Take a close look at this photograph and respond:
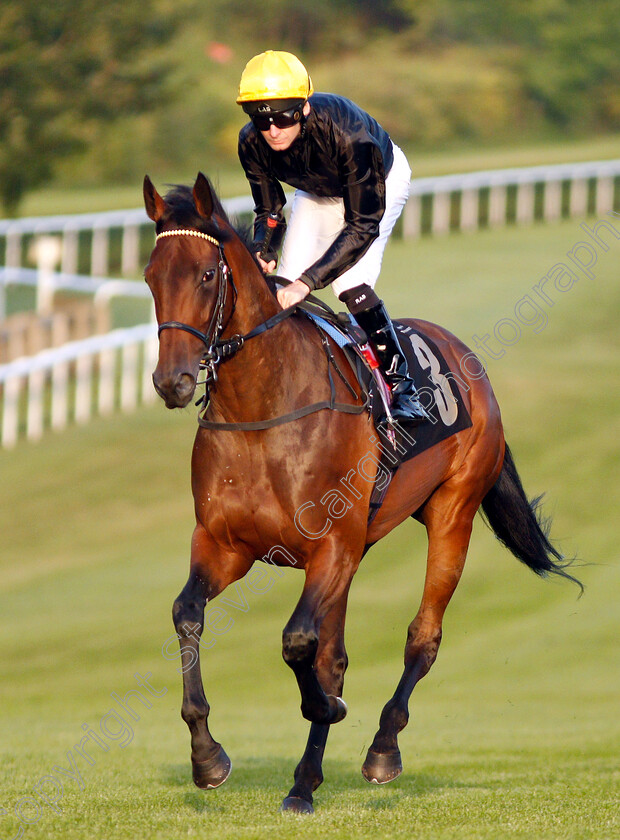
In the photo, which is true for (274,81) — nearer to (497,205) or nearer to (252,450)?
(252,450)

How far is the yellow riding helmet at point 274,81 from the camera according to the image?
5.13m

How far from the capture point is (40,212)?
94.1 ft

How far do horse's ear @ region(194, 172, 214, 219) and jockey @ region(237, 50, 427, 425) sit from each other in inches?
20.2

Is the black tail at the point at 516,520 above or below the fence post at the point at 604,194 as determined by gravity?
above

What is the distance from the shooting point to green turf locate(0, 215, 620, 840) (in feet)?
17.9

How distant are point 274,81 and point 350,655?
5.96 metres

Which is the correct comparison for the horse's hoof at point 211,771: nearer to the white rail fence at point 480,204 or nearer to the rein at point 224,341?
the rein at point 224,341

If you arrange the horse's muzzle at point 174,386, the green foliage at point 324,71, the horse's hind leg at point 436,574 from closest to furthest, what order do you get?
the horse's muzzle at point 174,386 < the horse's hind leg at point 436,574 < the green foliage at point 324,71

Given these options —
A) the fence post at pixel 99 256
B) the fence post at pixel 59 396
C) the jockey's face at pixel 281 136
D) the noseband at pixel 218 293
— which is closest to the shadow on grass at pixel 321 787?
the noseband at pixel 218 293

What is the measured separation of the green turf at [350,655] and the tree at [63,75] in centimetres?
803

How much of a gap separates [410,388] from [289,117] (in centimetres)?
138

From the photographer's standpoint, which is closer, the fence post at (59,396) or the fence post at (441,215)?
the fence post at (59,396)

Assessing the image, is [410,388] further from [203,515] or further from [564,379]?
[564,379]

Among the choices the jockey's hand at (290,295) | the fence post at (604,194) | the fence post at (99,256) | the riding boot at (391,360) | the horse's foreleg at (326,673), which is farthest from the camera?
the fence post at (604,194)
